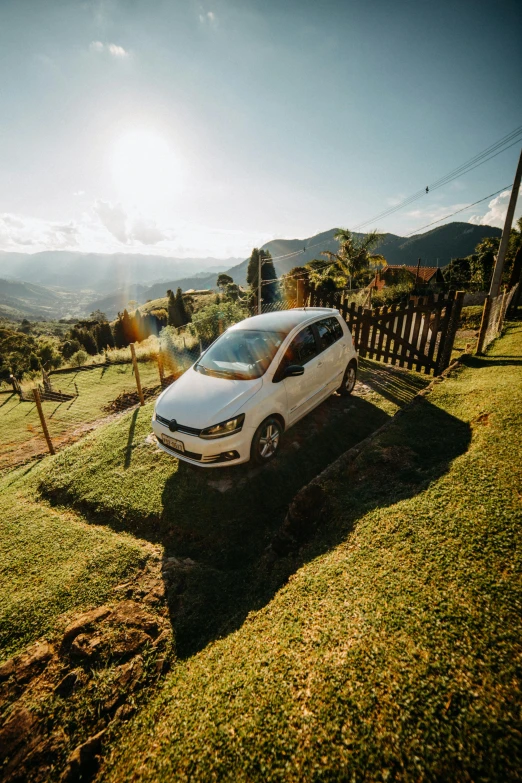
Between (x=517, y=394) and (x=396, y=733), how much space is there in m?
4.83

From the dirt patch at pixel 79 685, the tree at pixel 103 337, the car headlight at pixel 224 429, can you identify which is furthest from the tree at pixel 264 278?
the dirt patch at pixel 79 685

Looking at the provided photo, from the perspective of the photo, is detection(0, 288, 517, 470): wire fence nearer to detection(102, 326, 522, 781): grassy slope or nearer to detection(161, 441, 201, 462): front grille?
detection(161, 441, 201, 462): front grille

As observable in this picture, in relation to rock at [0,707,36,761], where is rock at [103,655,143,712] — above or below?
above

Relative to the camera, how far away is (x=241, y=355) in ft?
16.5

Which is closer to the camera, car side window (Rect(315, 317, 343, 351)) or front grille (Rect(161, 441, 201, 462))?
front grille (Rect(161, 441, 201, 462))

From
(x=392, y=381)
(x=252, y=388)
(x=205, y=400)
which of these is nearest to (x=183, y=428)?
(x=205, y=400)

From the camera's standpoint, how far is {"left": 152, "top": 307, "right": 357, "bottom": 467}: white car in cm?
406

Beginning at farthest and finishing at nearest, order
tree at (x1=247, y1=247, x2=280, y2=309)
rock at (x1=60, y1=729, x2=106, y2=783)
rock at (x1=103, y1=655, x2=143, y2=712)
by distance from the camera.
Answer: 1. tree at (x1=247, y1=247, x2=280, y2=309)
2. rock at (x1=103, y1=655, x2=143, y2=712)
3. rock at (x1=60, y1=729, x2=106, y2=783)

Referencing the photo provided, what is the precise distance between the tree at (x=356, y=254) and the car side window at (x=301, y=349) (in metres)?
21.2

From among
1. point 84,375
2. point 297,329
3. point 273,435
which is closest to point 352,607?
point 273,435

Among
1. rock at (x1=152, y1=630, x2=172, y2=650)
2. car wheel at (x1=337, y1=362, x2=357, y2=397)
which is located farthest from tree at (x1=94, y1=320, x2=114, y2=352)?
rock at (x1=152, y1=630, x2=172, y2=650)

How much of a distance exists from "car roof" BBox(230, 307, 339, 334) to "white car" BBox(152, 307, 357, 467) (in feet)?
0.06

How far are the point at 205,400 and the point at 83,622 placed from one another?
257 cm

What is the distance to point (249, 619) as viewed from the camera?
2.39m
